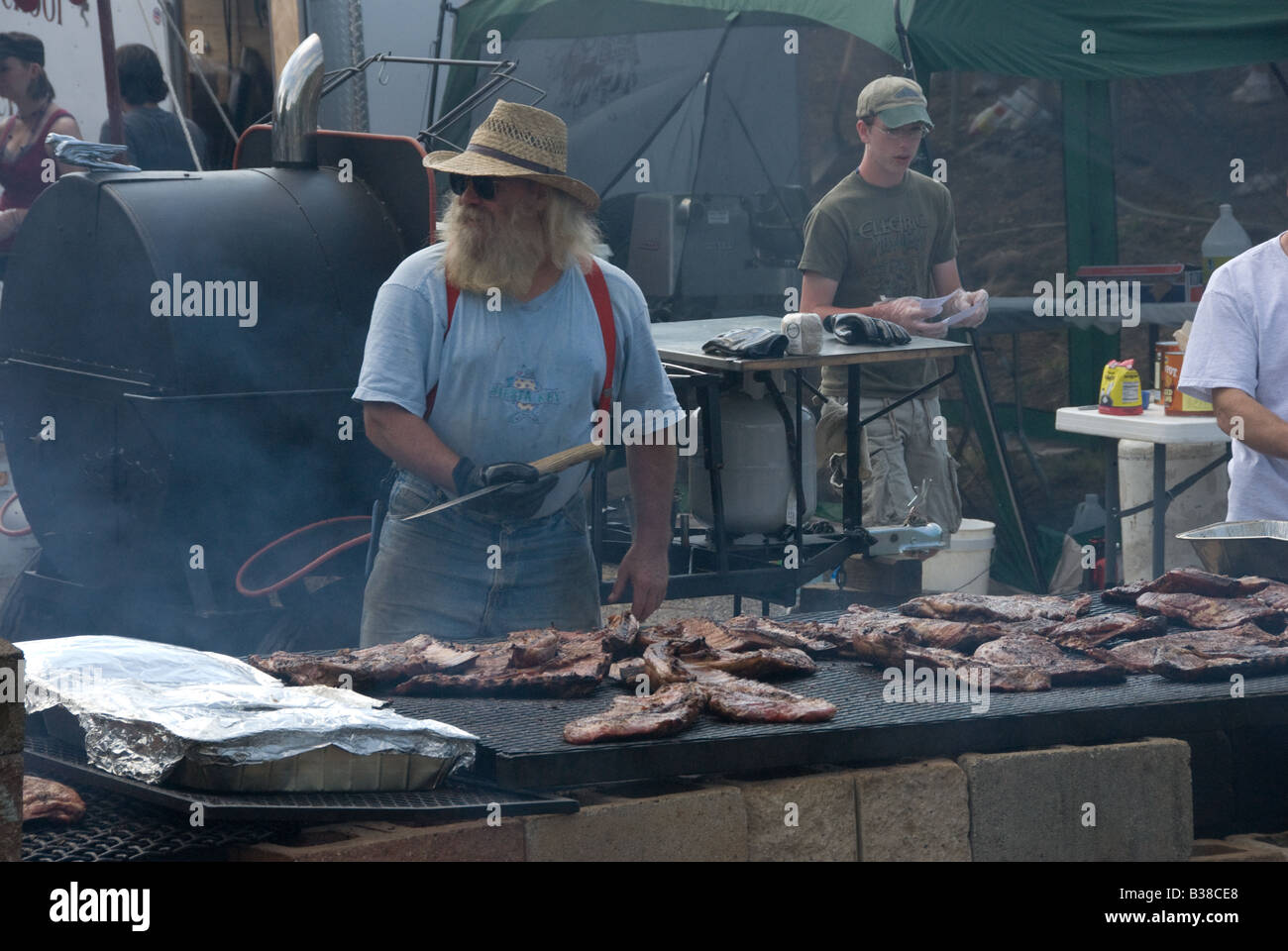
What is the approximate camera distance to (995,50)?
7.20 meters

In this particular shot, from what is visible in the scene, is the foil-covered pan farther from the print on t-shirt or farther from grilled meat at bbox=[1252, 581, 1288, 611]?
the print on t-shirt

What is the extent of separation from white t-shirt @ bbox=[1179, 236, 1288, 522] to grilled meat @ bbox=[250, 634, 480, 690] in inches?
83.8

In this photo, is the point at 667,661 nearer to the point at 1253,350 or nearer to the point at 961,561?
the point at 1253,350

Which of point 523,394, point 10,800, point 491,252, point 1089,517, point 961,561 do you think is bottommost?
point 961,561

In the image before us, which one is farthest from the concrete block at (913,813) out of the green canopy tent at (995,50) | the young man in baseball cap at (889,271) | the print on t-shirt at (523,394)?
the green canopy tent at (995,50)

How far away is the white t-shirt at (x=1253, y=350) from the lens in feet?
13.6

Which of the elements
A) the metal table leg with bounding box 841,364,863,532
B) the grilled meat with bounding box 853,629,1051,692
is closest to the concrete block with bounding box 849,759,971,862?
the grilled meat with bounding box 853,629,1051,692

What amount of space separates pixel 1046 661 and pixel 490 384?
148 cm

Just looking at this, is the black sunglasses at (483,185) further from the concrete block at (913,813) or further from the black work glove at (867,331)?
the black work glove at (867,331)

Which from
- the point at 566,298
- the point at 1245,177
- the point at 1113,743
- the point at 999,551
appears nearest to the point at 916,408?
the point at 999,551

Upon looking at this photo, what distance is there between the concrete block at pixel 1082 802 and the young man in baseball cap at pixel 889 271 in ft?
11.3

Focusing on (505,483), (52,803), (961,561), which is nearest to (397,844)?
(52,803)
